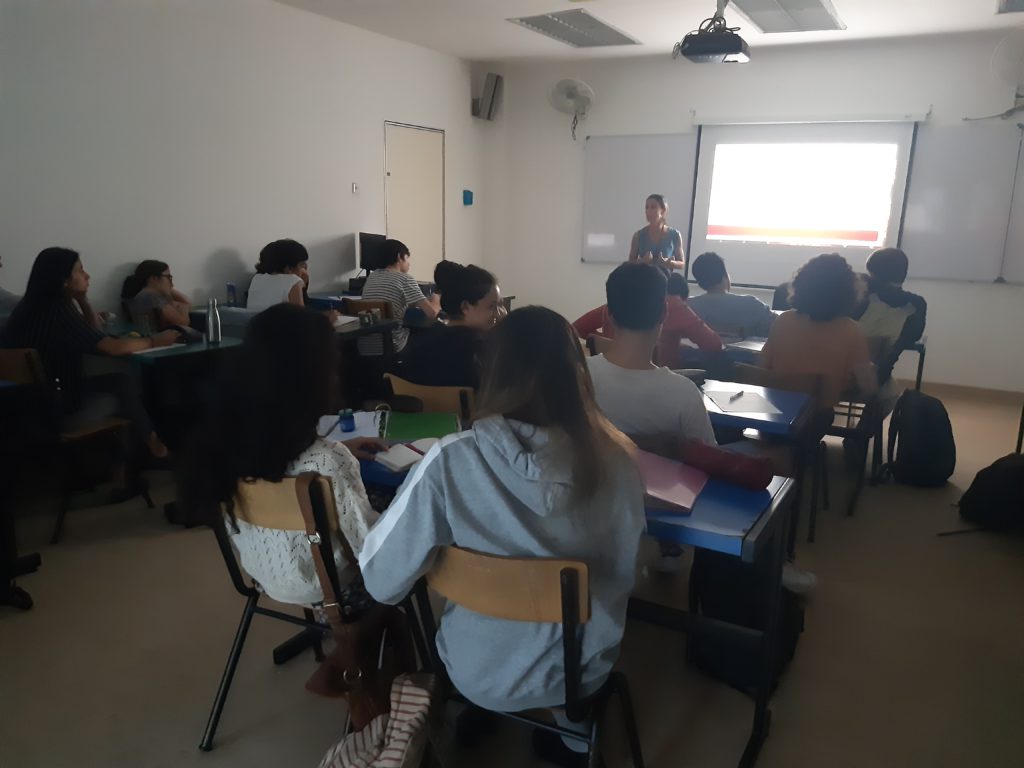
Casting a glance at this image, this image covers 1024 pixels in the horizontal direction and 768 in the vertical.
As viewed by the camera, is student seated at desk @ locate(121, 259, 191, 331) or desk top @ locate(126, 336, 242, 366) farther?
student seated at desk @ locate(121, 259, 191, 331)

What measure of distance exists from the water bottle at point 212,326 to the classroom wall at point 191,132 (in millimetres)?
1052

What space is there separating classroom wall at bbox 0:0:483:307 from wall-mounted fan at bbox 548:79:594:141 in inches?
46.8

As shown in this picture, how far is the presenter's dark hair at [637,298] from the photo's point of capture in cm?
207

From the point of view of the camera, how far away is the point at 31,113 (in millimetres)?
3807

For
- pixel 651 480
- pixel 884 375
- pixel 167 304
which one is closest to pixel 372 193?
pixel 167 304

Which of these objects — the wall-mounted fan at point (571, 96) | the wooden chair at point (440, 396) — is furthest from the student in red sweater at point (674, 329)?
the wall-mounted fan at point (571, 96)

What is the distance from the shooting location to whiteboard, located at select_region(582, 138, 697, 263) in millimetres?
6719

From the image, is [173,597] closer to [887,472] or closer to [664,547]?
[664,547]

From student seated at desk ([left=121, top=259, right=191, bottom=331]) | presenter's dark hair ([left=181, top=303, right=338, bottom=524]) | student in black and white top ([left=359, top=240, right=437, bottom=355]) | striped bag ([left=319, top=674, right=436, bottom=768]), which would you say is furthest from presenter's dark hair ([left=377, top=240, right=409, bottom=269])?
striped bag ([left=319, top=674, right=436, bottom=768])

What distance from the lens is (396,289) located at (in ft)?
15.7

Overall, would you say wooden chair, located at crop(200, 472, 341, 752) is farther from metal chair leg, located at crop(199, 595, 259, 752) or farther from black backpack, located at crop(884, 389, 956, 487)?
black backpack, located at crop(884, 389, 956, 487)

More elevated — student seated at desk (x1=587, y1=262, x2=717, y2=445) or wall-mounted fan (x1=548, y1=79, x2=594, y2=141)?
wall-mounted fan (x1=548, y1=79, x2=594, y2=141)

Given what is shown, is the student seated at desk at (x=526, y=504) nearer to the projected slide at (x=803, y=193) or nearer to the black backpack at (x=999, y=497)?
the black backpack at (x=999, y=497)

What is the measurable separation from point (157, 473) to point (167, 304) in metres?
0.93
